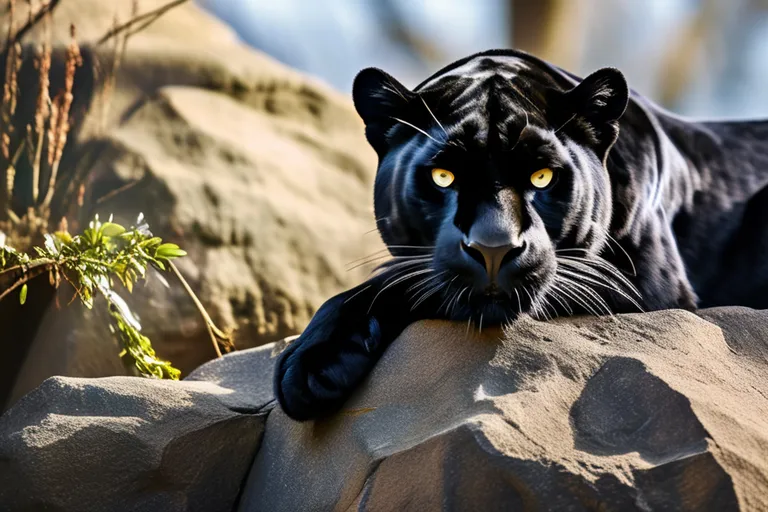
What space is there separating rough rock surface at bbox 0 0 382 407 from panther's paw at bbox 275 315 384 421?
1.35 m

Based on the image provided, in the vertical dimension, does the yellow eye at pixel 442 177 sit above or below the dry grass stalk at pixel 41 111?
below

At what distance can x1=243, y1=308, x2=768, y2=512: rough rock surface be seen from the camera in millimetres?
1440

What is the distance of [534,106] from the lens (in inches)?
79.4

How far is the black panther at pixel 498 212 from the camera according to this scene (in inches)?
71.7

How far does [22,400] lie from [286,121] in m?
2.34

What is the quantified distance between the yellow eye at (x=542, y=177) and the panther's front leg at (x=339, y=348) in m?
0.41

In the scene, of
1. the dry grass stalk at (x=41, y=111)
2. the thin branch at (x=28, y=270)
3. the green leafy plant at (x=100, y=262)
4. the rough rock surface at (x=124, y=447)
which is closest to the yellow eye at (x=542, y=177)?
the rough rock surface at (x=124, y=447)

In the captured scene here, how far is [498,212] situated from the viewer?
177cm

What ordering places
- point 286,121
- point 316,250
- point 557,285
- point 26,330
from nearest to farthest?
point 557,285
point 26,330
point 316,250
point 286,121

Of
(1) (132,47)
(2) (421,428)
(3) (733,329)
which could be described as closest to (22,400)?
(2) (421,428)

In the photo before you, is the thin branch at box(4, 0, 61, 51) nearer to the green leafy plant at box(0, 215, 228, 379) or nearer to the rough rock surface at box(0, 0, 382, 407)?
the rough rock surface at box(0, 0, 382, 407)

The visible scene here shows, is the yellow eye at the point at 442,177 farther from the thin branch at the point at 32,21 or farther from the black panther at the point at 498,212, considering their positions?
the thin branch at the point at 32,21

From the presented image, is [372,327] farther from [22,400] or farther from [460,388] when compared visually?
[22,400]

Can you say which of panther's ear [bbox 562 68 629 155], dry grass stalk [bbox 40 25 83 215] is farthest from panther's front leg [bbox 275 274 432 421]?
dry grass stalk [bbox 40 25 83 215]
